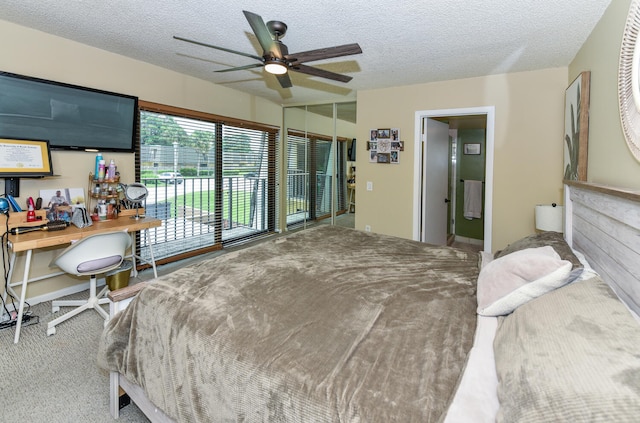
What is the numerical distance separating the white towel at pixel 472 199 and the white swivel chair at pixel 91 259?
5252 millimetres

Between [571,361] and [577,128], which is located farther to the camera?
[577,128]

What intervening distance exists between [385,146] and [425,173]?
66 centimetres

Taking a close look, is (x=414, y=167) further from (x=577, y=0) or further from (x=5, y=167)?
(x=5, y=167)

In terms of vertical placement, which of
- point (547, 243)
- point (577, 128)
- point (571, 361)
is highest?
point (577, 128)

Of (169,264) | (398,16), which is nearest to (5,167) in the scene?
(169,264)

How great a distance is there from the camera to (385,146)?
448 centimetres

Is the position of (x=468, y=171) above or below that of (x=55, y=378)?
above

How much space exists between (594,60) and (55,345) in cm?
451

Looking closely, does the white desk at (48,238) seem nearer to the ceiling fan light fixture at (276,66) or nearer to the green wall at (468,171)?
the ceiling fan light fixture at (276,66)

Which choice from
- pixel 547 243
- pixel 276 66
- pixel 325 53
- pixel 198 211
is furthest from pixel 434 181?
pixel 198 211

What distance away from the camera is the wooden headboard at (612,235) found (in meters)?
1.29

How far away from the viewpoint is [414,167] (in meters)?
4.30

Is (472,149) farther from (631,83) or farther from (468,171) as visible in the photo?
(631,83)

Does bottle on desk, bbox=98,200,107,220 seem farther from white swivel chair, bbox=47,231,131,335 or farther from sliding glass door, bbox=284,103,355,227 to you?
sliding glass door, bbox=284,103,355,227
